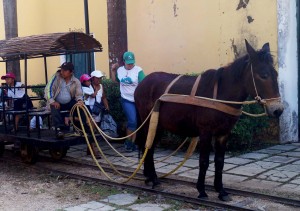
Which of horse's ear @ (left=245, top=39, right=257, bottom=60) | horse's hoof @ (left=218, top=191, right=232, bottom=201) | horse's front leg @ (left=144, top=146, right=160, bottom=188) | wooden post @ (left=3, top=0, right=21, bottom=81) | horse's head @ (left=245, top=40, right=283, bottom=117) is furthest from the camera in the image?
wooden post @ (left=3, top=0, right=21, bottom=81)

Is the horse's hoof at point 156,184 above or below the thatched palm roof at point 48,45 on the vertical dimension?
below

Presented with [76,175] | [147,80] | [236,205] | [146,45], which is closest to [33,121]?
[76,175]

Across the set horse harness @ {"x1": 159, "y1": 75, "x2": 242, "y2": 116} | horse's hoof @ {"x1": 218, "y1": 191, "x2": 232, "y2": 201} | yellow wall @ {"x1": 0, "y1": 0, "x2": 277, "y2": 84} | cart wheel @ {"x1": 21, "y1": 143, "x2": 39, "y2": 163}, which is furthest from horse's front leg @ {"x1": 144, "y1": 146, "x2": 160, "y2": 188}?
yellow wall @ {"x1": 0, "y1": 0, "x2": 277, "y2": 84}

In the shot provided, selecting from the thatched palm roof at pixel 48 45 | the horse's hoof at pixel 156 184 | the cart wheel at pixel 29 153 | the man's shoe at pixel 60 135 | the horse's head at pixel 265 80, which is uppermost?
the thatched palm roof at pixel 48 45

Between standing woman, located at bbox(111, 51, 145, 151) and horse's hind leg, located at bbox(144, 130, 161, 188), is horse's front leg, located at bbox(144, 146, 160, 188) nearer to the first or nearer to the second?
horse's hind leg, located at bbox(144, 130, 161, 188)

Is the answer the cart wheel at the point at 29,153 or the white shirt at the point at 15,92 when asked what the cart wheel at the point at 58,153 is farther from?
the white shirt at the point at 15,92

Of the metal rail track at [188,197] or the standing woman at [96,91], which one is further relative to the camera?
the standing woman at [96,91]

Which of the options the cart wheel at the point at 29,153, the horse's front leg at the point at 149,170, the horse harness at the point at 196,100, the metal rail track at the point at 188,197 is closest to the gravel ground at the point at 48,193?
the metal rail track at the point at 188,197

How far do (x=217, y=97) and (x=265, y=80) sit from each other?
71 centimetres

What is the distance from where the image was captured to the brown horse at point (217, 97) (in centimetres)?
540

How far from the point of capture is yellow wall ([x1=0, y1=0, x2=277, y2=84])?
32.1ft

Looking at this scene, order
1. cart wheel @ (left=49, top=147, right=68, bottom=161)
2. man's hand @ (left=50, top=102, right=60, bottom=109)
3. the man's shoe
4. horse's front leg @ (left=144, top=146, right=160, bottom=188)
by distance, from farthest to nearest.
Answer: cart wheel @ (left=49, top=147, right=68, bottom=161) < man's hand @ (left=50, top=102, right=60, bottom=109) < the man's shoe < horse's front leg @ (left=144, top=146, right=160, bottom=188)

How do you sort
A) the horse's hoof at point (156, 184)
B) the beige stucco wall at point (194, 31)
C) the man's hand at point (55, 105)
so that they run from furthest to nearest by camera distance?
the beige stucco wall at point (194, 31) → the man's hand at point (55, 105) → the horse's hoof at point (156, 184)

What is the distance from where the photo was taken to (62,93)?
799 cm
